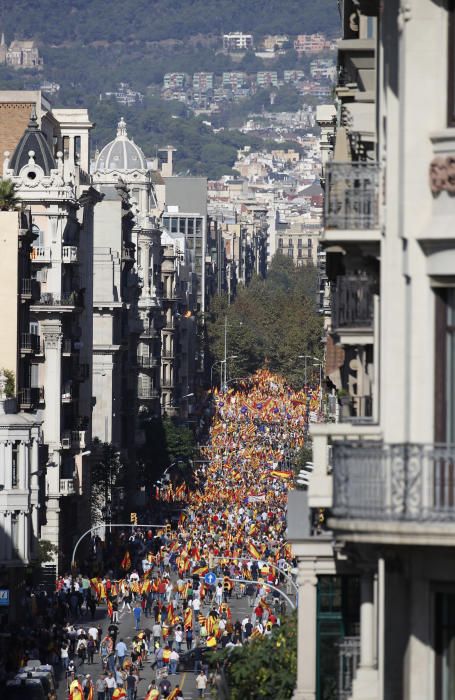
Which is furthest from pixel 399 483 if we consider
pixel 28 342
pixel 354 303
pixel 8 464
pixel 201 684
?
pixel 28 342

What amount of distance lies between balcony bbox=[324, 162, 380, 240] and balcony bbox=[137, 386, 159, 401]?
116921 mm

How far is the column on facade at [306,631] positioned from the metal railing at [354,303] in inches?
129

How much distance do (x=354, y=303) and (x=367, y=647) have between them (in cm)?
486

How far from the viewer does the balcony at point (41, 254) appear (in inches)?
3900

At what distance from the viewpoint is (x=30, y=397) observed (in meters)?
89.7

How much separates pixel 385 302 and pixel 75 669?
46531 millimetres

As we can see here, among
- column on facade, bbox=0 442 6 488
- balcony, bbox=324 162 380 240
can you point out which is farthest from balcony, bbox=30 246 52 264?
balcony, bbox=324 162 380 240

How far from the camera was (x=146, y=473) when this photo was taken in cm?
12888

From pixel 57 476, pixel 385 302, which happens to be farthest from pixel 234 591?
pixel 385 302

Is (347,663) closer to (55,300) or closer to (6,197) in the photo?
(6,197)

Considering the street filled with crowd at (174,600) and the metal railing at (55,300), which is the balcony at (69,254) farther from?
the street filled with crowd at (174,600)

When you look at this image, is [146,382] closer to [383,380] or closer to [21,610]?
[21,610]

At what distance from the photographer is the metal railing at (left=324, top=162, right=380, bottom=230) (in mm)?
20562

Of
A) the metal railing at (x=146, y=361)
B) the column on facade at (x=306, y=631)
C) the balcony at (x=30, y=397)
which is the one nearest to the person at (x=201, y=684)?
the column on facade at (x=306, y=631)
